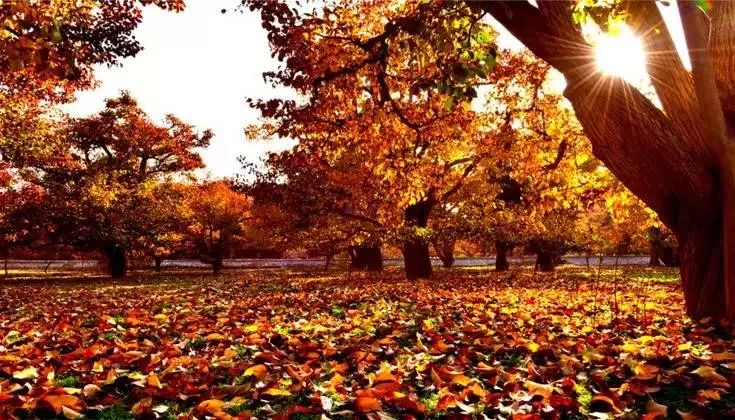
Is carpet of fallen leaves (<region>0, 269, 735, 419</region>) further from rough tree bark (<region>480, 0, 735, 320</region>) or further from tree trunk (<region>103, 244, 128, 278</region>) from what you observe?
tree trunk (<region>103, 244, 128, 278</region>)

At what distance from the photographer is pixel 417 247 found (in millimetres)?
19781

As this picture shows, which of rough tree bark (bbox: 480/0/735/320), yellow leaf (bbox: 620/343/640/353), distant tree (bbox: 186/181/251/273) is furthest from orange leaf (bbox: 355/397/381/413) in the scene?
distant tree (bbox: 186/181/251/273)

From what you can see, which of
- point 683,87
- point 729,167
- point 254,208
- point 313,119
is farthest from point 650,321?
point 254,208

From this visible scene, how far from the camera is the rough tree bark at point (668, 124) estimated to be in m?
5.39

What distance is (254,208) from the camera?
26.0m

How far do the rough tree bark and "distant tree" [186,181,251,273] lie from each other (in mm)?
26478

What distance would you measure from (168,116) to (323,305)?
25.3 m

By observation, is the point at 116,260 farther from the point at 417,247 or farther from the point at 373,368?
the point at 373,368

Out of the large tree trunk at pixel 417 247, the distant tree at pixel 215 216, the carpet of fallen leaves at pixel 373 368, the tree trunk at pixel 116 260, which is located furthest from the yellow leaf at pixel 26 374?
the distant tree at pixel 215 216

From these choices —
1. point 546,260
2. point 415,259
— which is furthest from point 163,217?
point 546,260

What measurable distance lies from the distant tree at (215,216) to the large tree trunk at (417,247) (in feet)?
46.1

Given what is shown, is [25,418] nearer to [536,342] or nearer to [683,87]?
[536,342]

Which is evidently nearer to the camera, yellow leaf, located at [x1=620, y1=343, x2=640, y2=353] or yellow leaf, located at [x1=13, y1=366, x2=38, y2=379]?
yellow leaf, located at [x1=13, y1=366, x2=38, y2=379]

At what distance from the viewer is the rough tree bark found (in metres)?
5.39
